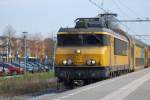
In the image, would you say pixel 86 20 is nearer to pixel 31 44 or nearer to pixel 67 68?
pixel 67 68

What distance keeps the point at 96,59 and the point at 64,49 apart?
1881 mm

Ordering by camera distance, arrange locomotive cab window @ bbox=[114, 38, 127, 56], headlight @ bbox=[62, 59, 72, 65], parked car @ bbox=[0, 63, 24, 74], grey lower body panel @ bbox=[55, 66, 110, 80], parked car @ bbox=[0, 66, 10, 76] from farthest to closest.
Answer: parked car @ bbox=[0, 63, 24, 74], parked car @ bbox=[0, 66, 10, 76], locomotive cab window @ bbox=[114, 38, 127, 56], headlight @ bbox=[62, 59, 72, 65], grey lower body panel @ bbox=[55, 66, 110, 80]

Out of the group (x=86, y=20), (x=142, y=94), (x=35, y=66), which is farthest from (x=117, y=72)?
(x=35, y=66)

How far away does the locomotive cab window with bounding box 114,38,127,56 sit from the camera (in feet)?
104

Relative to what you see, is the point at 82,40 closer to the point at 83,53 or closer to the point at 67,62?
the point at 83,53

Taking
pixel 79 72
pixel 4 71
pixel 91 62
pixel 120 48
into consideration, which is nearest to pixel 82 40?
pixel 91 62

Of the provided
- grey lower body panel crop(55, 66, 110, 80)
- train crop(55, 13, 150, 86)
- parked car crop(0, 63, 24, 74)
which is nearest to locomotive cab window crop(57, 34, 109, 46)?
train crop(55, 13, 150, 86)

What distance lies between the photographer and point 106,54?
27.9 m

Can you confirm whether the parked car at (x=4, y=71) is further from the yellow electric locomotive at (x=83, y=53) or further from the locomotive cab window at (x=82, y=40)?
the locomotive cab window at (x=82, y=40)

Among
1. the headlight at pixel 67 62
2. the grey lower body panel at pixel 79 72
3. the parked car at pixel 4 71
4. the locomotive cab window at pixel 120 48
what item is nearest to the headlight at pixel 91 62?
the grey lower body panel at pixel 79 72

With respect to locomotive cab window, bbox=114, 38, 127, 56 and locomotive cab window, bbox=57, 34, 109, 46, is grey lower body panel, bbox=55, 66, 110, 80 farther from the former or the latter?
locomotive cab window, bbox=114, 38, 127, 56

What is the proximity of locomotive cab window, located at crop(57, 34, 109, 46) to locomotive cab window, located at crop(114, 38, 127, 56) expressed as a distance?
365 centimetres

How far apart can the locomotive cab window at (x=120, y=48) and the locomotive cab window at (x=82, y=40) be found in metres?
3.65

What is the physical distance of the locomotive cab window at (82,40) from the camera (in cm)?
2773
